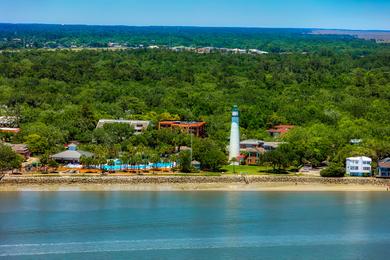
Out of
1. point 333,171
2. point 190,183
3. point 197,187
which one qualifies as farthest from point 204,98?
point 197,187

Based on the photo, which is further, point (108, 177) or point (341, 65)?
point (341, 65)

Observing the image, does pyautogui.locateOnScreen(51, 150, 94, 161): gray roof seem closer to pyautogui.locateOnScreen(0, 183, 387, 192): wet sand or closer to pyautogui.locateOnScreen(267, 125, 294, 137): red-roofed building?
pyautogui.locateOnScreen(0, 183, 387, 192): wet sand

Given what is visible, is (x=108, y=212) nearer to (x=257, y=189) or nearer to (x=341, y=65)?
(x=257, y=189)

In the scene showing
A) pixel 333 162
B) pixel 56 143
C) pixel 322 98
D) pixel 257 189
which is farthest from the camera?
pixel 322 98

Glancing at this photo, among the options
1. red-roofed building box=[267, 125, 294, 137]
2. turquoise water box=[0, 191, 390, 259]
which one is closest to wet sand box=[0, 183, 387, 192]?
turquoise water box=[0, 191, 390, 259]

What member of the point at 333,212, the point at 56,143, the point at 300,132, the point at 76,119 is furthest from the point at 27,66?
the point at 333,212
